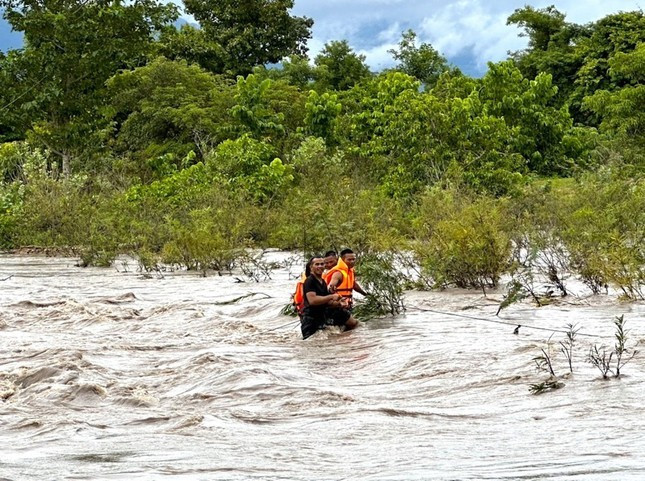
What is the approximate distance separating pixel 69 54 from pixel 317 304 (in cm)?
1780

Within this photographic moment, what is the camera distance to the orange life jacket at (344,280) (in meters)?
11.3

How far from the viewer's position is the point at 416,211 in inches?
824

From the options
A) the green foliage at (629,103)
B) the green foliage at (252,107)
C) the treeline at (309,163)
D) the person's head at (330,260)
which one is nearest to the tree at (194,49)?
the treeline at (309,163)

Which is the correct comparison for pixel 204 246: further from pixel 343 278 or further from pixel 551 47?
pixel 551 47

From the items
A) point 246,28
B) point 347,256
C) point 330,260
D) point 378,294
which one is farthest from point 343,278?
point 246,28

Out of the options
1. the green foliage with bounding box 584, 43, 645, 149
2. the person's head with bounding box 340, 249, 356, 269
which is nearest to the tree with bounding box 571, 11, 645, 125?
the green foliage with bounding box 584, 43, 645, 149

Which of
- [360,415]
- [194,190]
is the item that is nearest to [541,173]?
[194,190]

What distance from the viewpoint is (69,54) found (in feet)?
85.6

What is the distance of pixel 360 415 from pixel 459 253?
7.55 meters

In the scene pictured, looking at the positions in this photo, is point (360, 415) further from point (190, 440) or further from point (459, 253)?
point (459, 253)

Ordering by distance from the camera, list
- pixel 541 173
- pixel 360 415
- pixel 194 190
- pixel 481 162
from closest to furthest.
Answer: pixel 360 415 < pixel 481 162 < pixel 194 190 < pixel 541 173

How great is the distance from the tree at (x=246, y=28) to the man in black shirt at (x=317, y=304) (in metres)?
33.6

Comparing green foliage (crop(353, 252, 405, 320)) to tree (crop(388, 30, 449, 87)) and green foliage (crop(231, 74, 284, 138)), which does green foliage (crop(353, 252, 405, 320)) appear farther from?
tree (crop(388, 30, 449, 87))

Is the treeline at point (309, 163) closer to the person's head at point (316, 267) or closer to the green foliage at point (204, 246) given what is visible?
the green foliage at point (204, 246)
